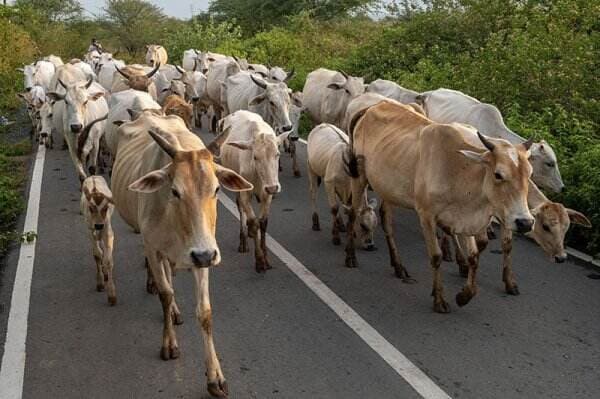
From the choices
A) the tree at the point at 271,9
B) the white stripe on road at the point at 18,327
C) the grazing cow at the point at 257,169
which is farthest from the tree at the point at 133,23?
the grazing cow at the point at 257,169

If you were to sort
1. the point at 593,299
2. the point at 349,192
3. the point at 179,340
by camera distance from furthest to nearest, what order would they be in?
the point at 349,192
the point at 593,299
the point at 179,340

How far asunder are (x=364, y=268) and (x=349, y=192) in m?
1.24

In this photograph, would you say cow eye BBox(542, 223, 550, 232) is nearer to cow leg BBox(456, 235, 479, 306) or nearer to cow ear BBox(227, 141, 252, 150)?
cow leg BBox(456, 235, 479, 306)

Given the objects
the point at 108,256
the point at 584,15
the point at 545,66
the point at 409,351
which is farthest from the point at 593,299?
the point at 584,15

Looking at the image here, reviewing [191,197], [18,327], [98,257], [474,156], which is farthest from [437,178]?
[18,327]

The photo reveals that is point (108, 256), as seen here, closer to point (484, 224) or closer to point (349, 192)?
point (349, 192)

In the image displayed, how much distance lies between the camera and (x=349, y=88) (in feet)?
39.9

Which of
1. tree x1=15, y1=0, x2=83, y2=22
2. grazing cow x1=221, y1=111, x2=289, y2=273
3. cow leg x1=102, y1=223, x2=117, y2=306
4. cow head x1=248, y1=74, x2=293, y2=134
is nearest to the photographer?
cow leg x1=102, y1=223, x2=117, y2=306

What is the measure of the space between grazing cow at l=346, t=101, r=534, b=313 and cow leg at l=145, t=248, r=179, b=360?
2.41m

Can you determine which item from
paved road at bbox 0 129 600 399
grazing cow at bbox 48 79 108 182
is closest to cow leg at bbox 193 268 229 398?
paved road at bbox 0 129 600 399

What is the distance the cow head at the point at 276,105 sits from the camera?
10.6m

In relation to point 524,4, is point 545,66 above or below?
below

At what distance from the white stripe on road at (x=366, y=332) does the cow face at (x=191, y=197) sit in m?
1.78

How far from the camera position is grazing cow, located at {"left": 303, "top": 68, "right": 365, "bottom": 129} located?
1217 centimetres
